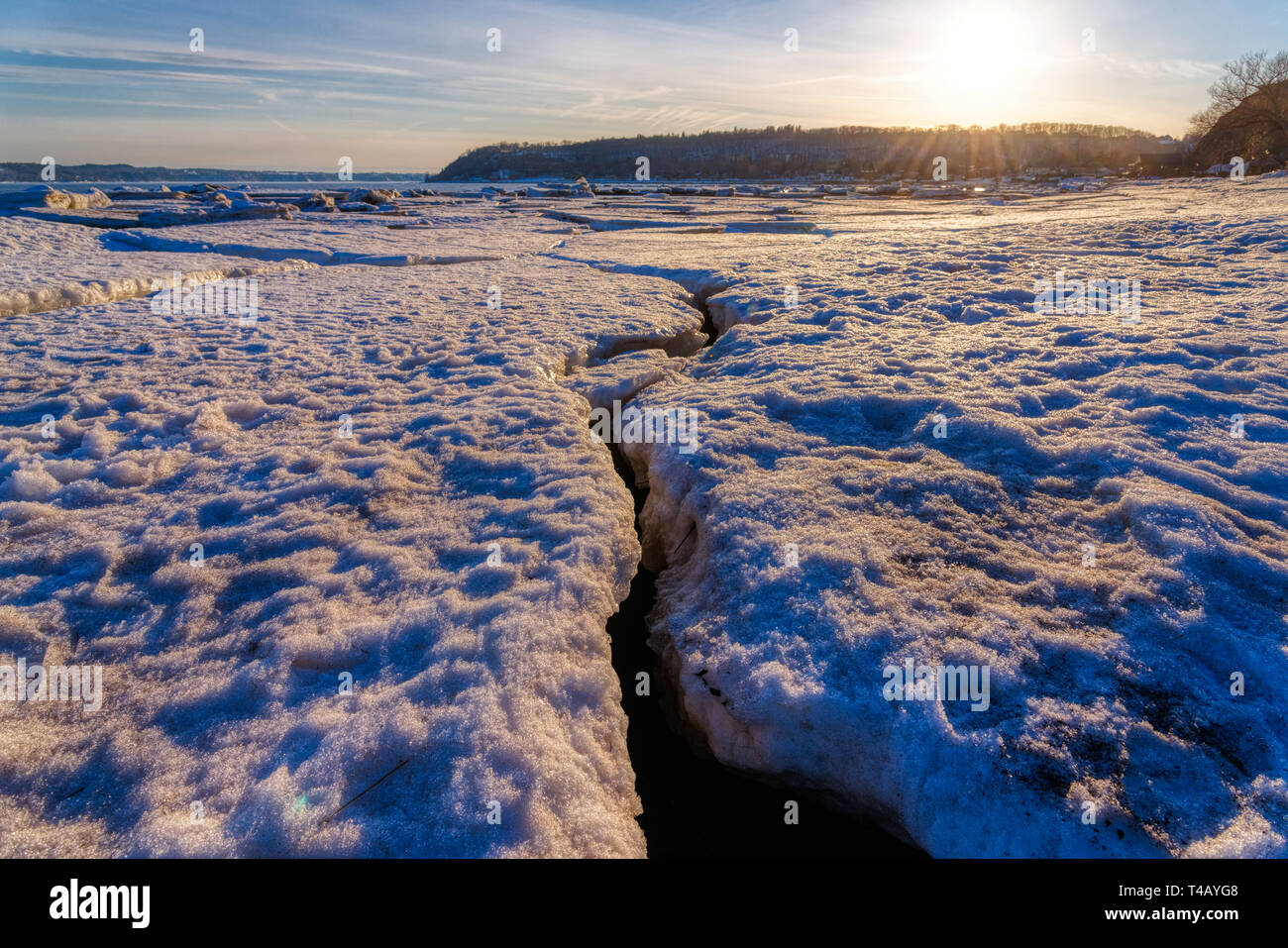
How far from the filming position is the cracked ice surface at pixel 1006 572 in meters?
2.11

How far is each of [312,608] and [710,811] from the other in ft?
7.06

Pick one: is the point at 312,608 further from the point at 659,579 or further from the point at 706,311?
the point at 706,311

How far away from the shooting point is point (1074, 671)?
243cm

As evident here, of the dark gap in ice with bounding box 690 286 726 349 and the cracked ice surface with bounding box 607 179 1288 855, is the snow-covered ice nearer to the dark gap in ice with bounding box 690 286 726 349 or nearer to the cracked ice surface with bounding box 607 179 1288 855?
the cracked ice surface with bounding box 607 179 1288 855

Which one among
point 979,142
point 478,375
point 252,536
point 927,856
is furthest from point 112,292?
point 979,142

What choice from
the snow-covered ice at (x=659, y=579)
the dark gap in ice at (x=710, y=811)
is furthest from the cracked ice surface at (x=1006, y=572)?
the dark gap in ice at (x=710, y=811)

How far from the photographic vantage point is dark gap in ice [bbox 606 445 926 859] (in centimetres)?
250

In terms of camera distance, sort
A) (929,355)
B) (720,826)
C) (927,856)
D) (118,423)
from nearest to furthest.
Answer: (927,856) < (720,826) < (118,423) < (929,355)

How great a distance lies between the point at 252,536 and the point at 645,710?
2462 mm

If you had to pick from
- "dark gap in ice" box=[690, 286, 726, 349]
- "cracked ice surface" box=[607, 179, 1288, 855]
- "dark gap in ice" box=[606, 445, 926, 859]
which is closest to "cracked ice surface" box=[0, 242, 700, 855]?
"dark gap in ice" box=[606, 445, 926, 859]

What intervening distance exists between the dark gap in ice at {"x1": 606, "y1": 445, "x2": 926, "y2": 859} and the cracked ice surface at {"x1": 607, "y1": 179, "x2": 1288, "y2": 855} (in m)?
0.19

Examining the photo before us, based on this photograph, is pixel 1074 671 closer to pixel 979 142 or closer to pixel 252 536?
pixel 252 536

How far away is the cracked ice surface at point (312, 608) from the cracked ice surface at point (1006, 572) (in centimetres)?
70

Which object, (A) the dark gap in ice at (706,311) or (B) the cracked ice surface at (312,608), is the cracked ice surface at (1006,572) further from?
(A) the dark gap in ice at (706,311)
